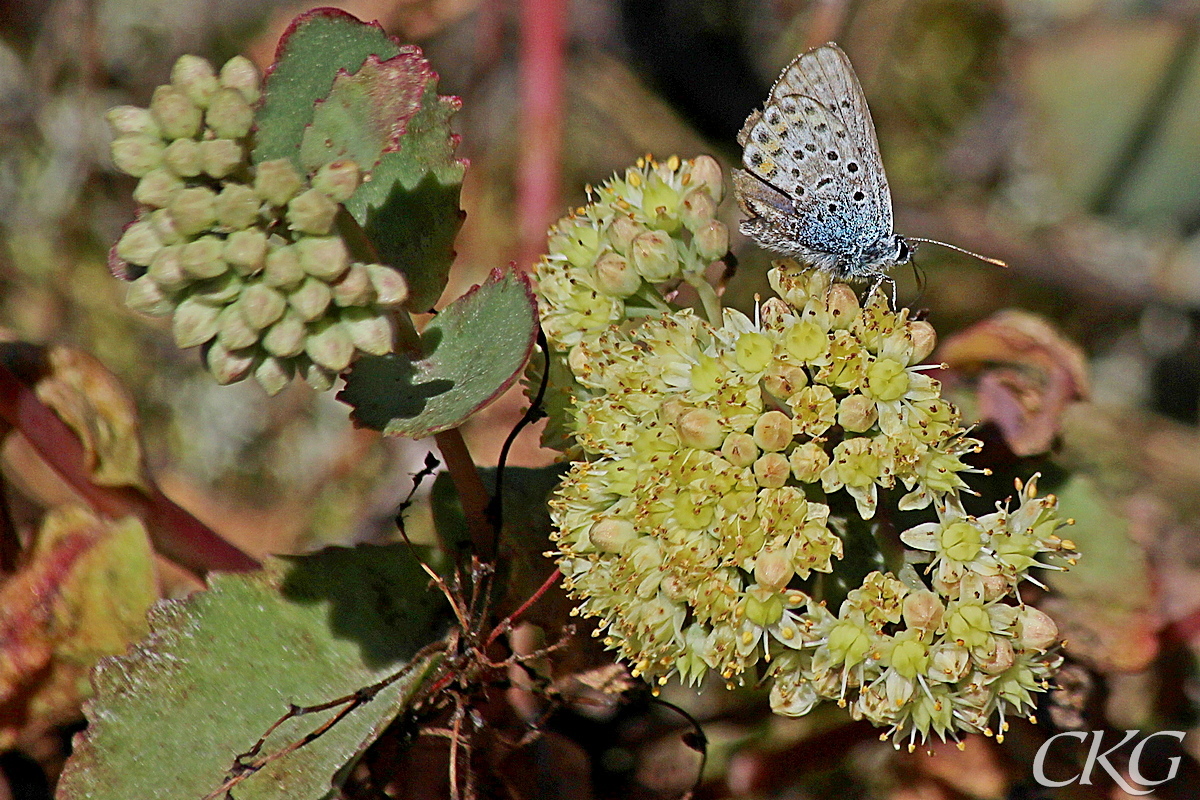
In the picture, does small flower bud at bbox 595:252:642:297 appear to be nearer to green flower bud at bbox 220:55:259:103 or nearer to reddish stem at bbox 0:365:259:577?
green flower bud at bbox 220:55:259:103

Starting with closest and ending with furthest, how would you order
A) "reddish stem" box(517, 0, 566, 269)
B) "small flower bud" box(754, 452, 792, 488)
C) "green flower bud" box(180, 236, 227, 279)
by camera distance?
"green flower bud" box(180, 236, 227, 279) < "small flower bud" box(754, 452, 792, 488) < "reddish stem" box(517, 0, 566, 269)

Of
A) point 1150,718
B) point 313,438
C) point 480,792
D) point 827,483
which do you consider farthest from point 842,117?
point 313,438

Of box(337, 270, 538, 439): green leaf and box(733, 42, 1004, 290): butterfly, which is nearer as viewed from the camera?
box(337, 270, 538, 439): green leaf

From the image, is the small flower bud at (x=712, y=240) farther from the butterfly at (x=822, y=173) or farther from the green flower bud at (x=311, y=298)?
the green flower bud at (x=311, y=298)

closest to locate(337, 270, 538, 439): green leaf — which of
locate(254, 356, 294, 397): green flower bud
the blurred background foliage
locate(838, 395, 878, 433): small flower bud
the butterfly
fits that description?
locate(254, 356, 294, 397): green flower bud

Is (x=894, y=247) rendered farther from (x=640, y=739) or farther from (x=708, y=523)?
(x=640, y=739)

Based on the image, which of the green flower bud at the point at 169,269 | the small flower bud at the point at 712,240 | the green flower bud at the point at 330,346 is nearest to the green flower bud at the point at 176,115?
the green flower bud at the point at 169,269
